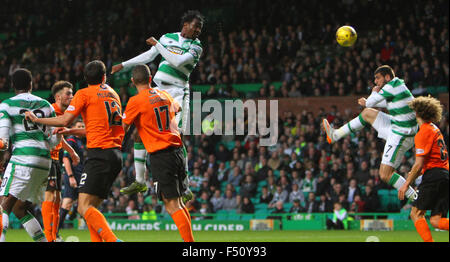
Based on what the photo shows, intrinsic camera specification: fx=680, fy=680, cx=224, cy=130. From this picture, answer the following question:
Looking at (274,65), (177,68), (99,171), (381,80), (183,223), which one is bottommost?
(183,223)

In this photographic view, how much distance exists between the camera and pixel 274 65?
84.1 ft

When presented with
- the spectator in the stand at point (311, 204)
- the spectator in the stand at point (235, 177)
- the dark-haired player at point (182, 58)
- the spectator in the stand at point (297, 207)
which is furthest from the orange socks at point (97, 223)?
the spectator in the stand at point (235, 177)

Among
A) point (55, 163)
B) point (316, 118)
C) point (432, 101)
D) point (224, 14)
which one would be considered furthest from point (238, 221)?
point (224, 14)

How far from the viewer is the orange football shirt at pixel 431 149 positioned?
9.23 m

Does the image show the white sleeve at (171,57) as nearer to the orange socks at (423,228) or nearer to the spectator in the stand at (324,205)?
the orange socks at (423,228)

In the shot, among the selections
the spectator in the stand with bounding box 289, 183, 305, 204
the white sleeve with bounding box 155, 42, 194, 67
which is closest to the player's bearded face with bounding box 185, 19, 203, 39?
the white sleeve with bounding box 155, 42, 194, 67

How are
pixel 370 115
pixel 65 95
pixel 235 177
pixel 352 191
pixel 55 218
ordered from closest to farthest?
pixel 65 95
pixel 55 218
pixel 370 115
pixel 352 191
pixel 235 177

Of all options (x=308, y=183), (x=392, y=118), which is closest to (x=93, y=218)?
(x=392, y=118)

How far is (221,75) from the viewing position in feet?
83.4

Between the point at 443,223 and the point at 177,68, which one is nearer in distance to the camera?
the point at 443,223

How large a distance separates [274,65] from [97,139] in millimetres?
17304

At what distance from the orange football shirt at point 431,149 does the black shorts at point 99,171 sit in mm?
4095

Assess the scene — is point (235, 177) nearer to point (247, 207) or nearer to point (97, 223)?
point (247, 207)

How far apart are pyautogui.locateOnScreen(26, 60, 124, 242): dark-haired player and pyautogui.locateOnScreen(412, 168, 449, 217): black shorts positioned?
13.6ft
